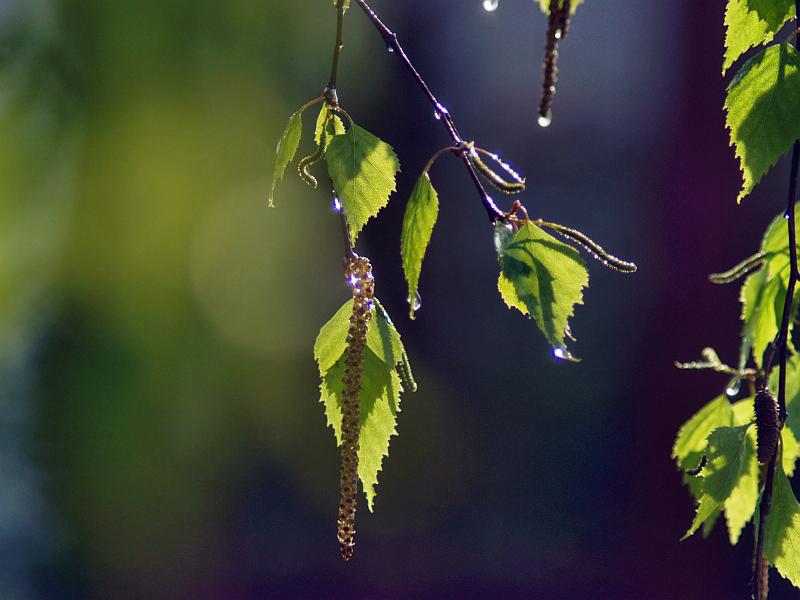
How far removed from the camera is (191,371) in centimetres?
394

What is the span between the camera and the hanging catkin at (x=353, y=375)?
0.58 metres

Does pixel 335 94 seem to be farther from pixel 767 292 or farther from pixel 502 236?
pixel 767 292

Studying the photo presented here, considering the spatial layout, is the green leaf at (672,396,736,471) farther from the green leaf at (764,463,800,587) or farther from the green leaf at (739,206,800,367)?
the green leaf at (764,463,800,587)

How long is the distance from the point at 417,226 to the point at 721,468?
283 mm

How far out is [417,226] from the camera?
0.57 meters

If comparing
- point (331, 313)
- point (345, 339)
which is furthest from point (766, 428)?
point (331, 313)

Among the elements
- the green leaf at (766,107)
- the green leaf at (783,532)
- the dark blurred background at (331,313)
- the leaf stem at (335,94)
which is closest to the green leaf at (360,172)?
the leaf stem at (335,94)

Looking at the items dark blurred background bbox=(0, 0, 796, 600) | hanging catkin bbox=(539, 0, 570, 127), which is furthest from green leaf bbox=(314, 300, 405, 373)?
dark blurred background bbox=(0, 0, 796, 600)

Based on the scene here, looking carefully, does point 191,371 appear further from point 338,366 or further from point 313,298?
point 338,366

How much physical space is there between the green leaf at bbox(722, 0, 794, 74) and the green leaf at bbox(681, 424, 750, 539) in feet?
0.86

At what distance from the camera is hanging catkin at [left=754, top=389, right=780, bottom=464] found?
59 cm

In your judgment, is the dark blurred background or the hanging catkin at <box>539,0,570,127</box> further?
the dark blurred background

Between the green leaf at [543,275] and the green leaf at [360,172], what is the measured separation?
3.9 inches

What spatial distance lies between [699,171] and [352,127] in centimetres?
385
